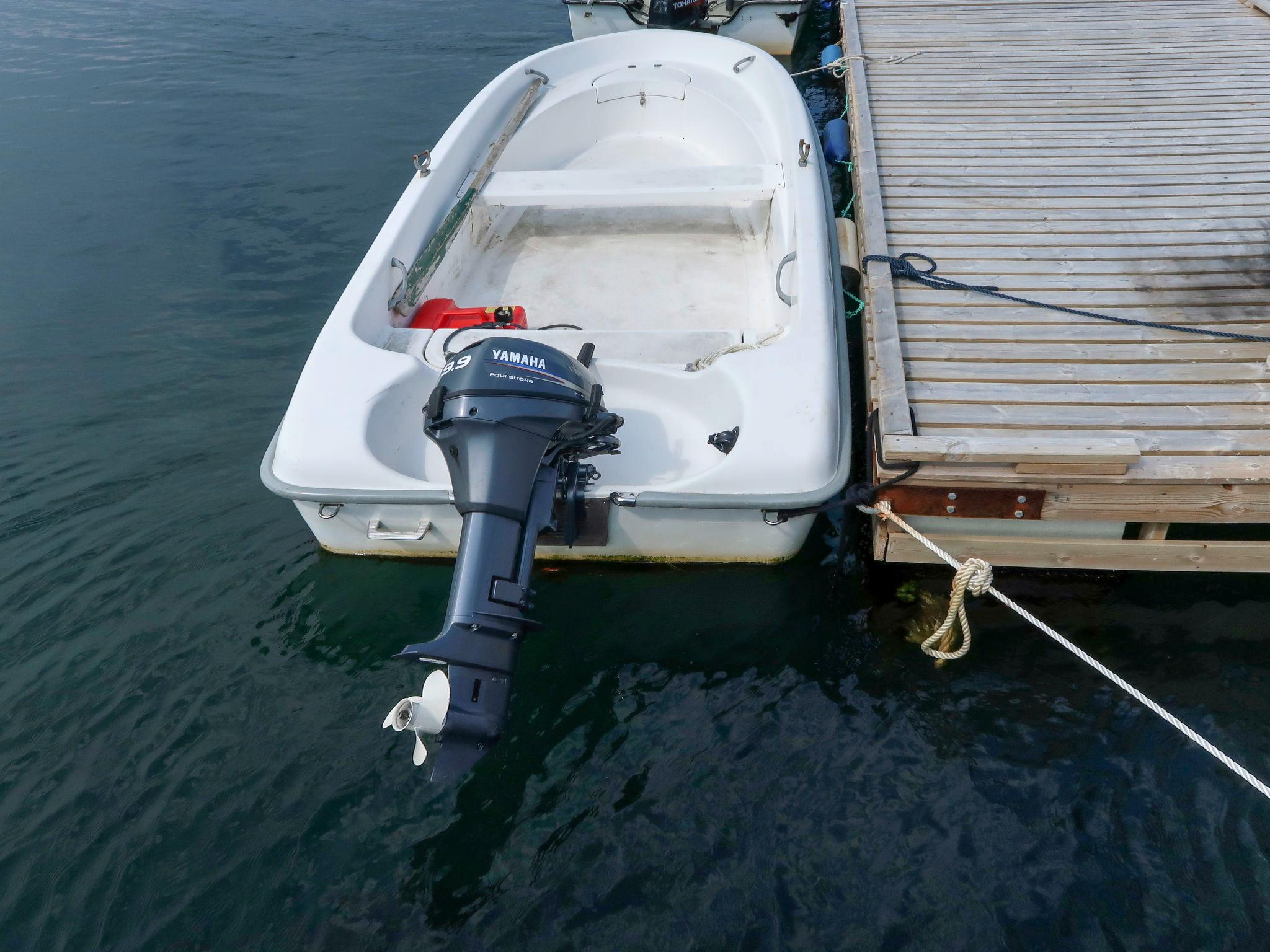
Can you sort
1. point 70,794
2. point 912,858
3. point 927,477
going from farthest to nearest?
point 927,477 → point 70,794 → point 912,858

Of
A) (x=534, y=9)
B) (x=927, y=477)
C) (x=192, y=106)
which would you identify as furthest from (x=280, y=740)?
(x=534, y=9)

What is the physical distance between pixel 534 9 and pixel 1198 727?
9981mm

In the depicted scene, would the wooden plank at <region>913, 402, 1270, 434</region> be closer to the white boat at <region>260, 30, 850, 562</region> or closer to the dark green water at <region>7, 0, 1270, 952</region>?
the white boat at <region>260, 30, 850, 562</region>

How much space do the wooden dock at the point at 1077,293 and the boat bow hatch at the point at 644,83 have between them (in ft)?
3.83

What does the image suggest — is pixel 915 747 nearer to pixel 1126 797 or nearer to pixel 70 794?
pixel 1126 797

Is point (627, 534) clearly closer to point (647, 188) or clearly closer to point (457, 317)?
point (457, 317)

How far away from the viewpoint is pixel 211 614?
2.98 m

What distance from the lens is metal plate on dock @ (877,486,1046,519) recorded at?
104 inches

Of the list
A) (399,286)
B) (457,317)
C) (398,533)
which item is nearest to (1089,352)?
(457,317)

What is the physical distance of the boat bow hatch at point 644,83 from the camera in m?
5.64

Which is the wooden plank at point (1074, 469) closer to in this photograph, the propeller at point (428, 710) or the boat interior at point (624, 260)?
the boat interior at point (624, 260)

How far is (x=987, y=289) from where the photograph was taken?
134 inches

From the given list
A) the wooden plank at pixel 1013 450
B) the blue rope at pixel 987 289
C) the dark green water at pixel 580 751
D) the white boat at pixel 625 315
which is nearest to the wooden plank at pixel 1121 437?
the wooden plank at pixel 1013 450

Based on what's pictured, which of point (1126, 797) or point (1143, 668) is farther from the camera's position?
point (1143, 668)
